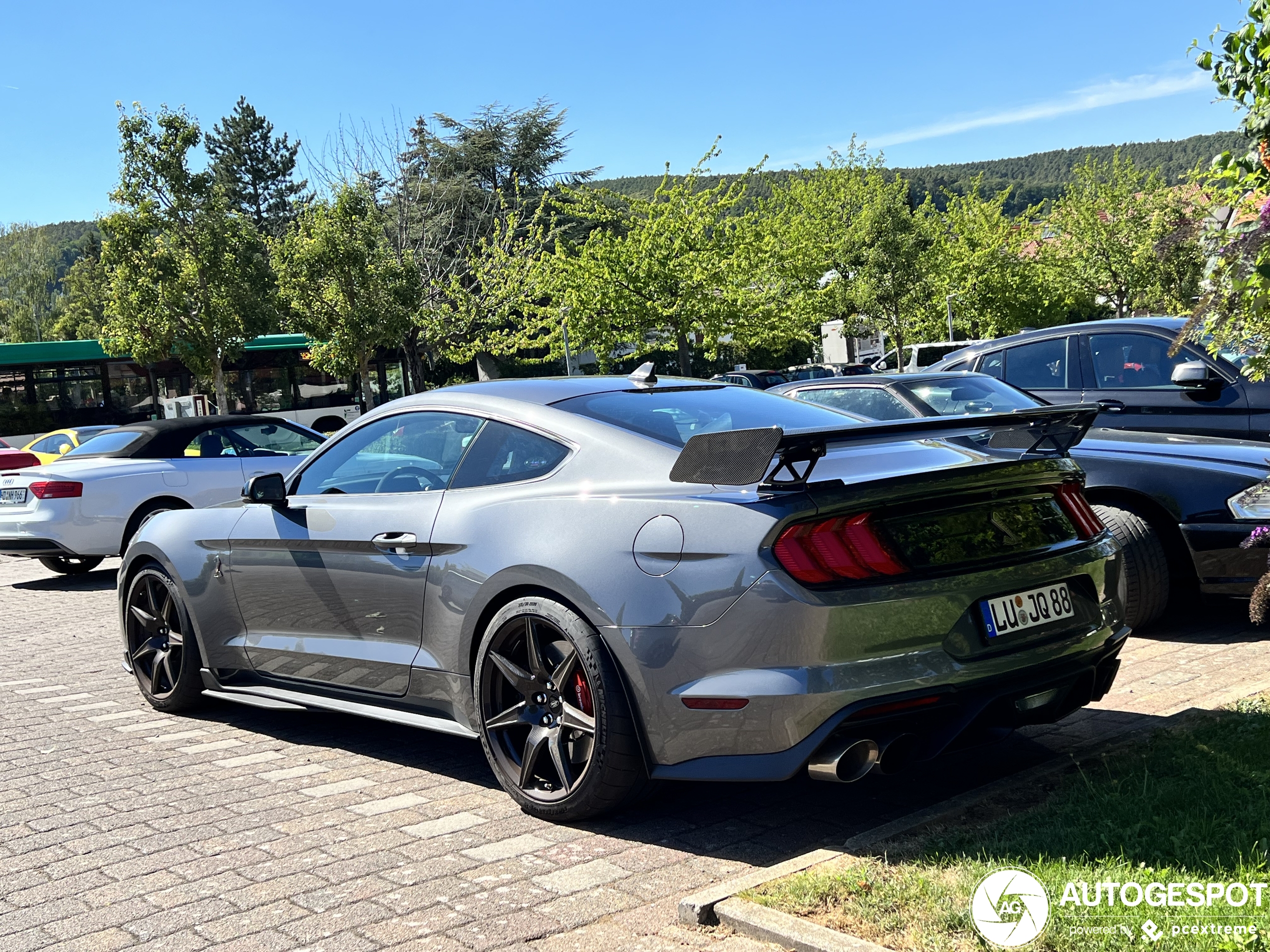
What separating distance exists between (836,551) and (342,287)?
3207 centimetres

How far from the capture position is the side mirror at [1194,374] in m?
7.69

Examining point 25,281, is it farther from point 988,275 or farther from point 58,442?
point 58,442

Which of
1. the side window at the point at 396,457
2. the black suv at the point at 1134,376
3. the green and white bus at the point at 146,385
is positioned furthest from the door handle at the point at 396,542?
A: the green and white bus at the point at 146,385

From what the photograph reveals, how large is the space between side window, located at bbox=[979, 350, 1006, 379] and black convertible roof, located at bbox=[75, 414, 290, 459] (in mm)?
6756

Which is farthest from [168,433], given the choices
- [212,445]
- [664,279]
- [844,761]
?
[664,279]

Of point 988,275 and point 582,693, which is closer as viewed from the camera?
point 582,693

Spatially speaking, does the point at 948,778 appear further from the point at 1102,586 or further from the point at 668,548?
the point at 668,548

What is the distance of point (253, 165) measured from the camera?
79875mm

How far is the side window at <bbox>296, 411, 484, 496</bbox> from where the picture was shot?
182 inches

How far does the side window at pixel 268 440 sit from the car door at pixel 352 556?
7.22 metres

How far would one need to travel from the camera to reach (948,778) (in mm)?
4266

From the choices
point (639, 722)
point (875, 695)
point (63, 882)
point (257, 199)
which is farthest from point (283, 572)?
point (257, 199)

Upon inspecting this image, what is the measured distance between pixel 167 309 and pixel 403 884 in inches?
1161

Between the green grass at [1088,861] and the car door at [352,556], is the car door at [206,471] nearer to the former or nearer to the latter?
the car door at [352,556]
